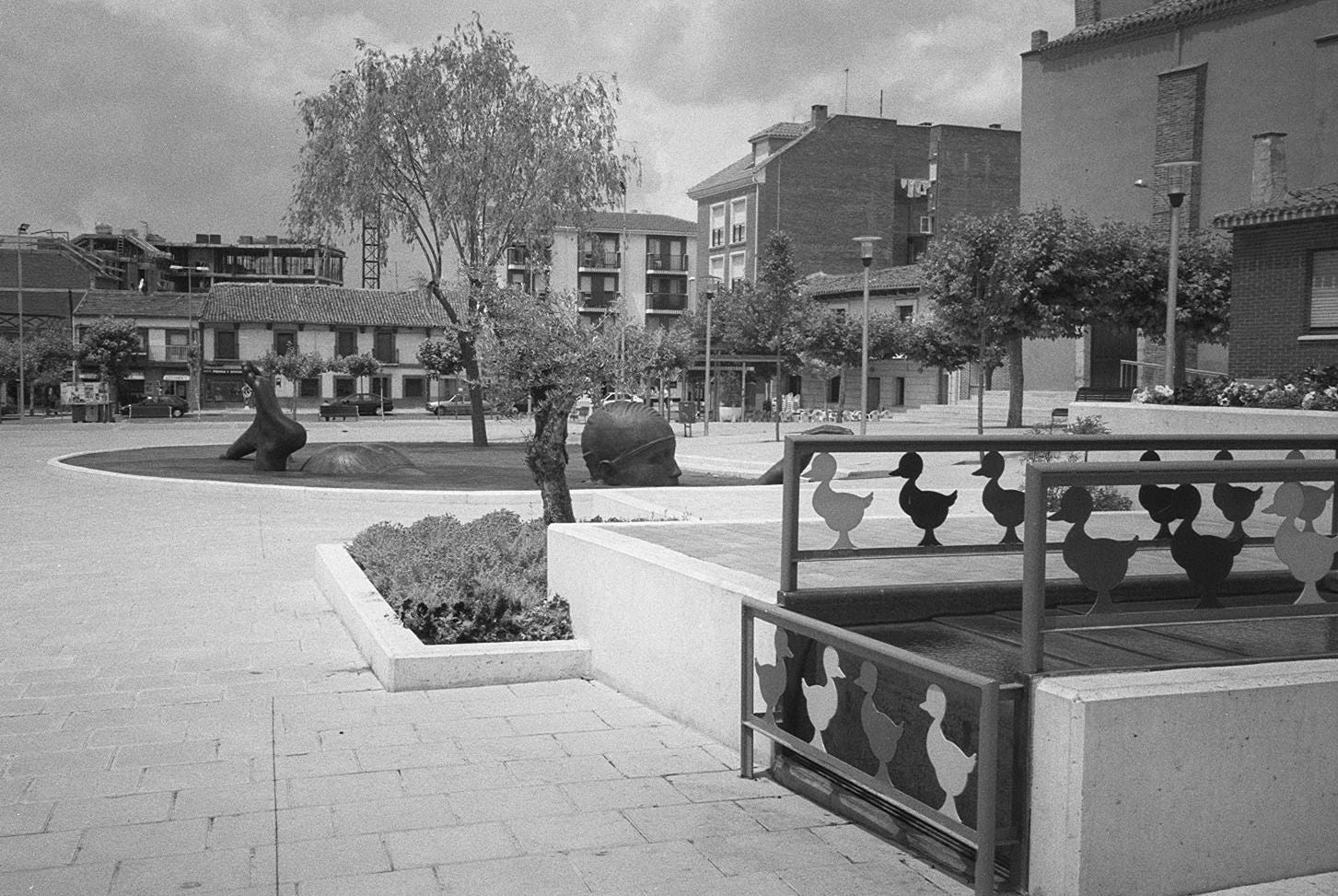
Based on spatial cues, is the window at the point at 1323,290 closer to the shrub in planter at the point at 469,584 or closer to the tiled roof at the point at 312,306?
the shrub in planter at the point at 469,584

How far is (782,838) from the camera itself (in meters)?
4.23

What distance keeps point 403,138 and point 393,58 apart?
188cm

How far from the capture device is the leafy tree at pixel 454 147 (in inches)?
1097

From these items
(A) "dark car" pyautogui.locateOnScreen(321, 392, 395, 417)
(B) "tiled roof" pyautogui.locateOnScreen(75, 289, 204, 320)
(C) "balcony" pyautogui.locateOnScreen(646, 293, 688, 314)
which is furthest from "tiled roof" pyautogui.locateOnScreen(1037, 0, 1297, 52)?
(B) "tiled roof" pyautogui.locateOnScreen(75, 289, 204, 320)

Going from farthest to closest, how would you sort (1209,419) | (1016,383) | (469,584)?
(1016,383), (1209,419), (469,584)

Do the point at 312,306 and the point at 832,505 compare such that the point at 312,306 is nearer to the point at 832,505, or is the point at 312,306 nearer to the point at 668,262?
the point at 668,262

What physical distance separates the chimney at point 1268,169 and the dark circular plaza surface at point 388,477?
54.8ft

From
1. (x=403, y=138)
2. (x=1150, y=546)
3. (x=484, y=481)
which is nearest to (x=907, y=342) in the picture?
(x=403, y=138)

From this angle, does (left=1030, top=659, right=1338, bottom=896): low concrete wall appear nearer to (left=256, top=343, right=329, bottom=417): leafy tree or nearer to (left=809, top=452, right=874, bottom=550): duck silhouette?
(left=809, top=452, right=874, bottom=550): duck silhouette

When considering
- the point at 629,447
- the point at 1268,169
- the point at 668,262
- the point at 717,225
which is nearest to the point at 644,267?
the point at 668,262

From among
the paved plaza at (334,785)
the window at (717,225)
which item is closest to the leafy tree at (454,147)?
the paved plaza at (334,785)

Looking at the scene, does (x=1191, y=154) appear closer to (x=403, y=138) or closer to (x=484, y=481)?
(x=403, y=138)

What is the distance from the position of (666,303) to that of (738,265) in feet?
69.6

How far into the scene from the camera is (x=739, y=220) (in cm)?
7012
